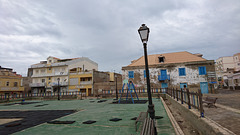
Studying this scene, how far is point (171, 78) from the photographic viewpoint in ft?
90.4

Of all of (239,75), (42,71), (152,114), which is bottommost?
(152,114)

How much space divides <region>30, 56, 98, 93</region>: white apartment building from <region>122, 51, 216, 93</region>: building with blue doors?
62.1 feet

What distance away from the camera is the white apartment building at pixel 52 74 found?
40250 mm

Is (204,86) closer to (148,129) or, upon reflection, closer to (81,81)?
(148,129)

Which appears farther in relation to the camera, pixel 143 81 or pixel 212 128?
pixel 143 81

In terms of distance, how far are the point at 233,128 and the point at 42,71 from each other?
48631 millimetres

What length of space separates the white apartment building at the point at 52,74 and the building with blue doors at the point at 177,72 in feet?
62.1

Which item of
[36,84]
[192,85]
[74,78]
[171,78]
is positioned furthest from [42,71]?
[192,85]

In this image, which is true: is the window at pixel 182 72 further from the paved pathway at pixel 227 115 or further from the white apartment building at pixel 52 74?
the white apartment building at pixel 52 74

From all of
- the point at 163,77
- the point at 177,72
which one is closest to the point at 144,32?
the point at 163,77

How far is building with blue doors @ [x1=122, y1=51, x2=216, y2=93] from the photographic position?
84.3ft

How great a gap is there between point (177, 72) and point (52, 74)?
35.0 meters

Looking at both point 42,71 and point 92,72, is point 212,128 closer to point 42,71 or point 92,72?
point 92,72

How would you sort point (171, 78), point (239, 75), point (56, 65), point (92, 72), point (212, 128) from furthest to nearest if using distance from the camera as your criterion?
point (56, 65), point (92, 72), point (171, 78), point (239, 75), point (212, 128)
